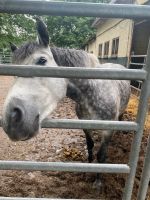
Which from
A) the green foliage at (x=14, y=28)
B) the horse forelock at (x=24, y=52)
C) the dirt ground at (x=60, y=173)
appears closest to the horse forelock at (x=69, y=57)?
the horse forelock at (x=24, y=52)

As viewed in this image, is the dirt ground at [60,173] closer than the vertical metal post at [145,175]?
No

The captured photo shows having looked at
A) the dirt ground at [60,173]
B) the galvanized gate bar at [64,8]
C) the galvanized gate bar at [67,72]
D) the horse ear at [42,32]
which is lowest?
the dirt ground at [60,173]

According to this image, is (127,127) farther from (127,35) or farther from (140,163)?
(127,35)

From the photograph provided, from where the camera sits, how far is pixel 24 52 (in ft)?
6.93

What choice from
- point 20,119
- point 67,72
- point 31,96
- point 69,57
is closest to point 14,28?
point 69,57

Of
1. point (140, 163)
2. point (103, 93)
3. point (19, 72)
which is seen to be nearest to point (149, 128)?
point (140, 163)

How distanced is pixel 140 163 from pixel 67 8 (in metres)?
2.91

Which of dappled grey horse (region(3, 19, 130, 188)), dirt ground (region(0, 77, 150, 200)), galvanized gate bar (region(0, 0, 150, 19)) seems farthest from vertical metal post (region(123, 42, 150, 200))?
dirt ground (region(0, 77, 150, 200))

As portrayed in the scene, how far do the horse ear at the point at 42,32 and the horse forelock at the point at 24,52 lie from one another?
2.3 inches

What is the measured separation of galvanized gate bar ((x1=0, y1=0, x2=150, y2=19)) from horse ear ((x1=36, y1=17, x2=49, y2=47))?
1.93ft

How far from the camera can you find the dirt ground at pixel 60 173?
3.19 meters

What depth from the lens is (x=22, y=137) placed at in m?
1.74

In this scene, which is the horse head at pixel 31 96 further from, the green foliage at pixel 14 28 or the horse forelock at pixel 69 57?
the green foliage at pixel 14 28

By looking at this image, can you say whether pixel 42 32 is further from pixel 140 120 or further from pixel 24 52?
pixel 140 120
